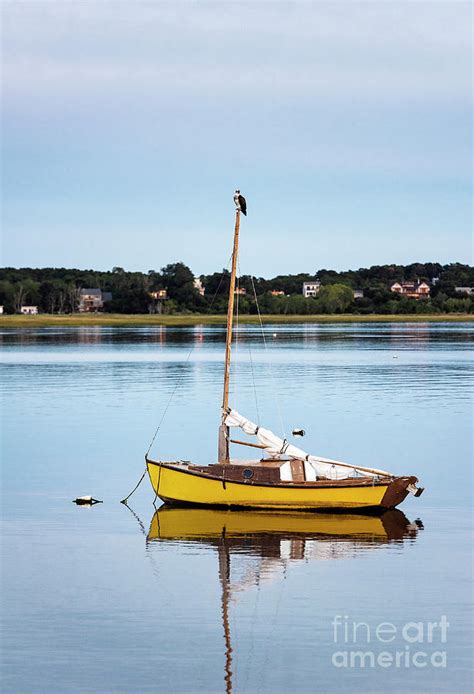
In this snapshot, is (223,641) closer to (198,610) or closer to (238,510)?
(198,610)

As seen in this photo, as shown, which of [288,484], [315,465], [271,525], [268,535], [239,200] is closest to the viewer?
[268,535]

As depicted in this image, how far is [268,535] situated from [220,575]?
3.89 metres

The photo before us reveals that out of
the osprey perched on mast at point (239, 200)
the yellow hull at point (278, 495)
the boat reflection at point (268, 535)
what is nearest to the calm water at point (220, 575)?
the boat reflection at point (268, 535)

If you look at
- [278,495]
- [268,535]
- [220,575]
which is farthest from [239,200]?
[220,575]

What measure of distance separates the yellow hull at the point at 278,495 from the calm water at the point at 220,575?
1.27 feet

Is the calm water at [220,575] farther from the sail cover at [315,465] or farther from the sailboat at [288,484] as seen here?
the sail cover at [315,465]

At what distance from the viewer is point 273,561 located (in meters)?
26.5

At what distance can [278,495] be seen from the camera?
102ft

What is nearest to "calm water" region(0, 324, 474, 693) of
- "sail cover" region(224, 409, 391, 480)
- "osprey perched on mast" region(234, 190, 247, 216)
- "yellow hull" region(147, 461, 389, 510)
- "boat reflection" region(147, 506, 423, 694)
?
"boat reflection" region(147, 506, 423, 694)

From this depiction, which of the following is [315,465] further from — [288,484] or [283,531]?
[283,531]

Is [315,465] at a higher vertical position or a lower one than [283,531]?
higher

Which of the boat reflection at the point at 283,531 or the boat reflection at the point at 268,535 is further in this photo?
the boat reflection at the point at 283,531

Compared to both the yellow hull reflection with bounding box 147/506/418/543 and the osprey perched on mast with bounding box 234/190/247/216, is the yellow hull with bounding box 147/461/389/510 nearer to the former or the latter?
the yellow hull reflection with bounding box 147/506/418/543

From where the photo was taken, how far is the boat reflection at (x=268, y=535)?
26.1 m
